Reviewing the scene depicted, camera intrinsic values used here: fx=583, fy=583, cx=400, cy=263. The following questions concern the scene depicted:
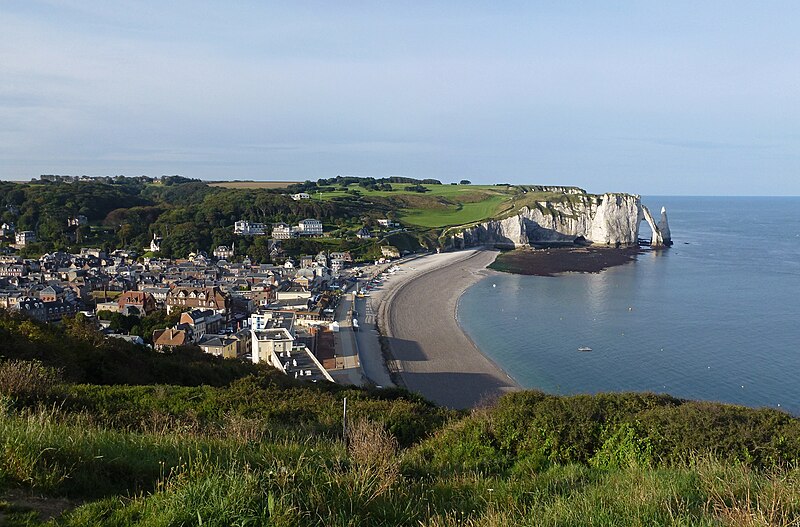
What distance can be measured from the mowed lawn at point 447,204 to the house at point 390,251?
1798cm

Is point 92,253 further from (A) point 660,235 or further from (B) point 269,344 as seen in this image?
(A) point 660,235

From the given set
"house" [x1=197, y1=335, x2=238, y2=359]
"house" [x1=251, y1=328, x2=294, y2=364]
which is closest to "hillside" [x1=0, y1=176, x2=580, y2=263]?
"house" [x1=197, y1=335, x2=238, y2=359]

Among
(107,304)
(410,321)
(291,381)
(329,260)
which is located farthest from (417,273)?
(291,381)

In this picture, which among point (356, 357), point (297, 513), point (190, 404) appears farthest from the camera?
point (356, 357)

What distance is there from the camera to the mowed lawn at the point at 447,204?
88.2 meters

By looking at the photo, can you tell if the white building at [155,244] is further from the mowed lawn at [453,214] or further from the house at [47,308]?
the mowed lawn at [453,214]

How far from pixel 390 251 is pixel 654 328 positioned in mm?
36250

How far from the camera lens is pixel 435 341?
1172 inches

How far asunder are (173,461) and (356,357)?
68.3 feet

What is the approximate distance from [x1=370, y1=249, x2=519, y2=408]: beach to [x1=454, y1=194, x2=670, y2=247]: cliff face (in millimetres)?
24554

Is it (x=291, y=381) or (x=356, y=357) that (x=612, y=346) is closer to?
(x=356, y=357)

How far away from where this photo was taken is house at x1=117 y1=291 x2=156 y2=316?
107 ft

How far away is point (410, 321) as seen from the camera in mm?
34562

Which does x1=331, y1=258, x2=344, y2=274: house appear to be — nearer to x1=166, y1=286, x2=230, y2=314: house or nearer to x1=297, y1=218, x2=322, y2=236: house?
x1=297, y1=218, x2=322, y2=236: house
